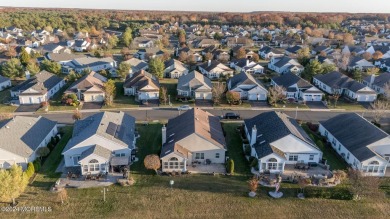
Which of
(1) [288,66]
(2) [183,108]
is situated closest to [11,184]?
(2) [183,108]

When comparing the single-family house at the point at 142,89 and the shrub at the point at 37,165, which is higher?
the single-family house at the point at 142,89

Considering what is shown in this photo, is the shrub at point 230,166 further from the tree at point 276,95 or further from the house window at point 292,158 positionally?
the tree at point 276,95

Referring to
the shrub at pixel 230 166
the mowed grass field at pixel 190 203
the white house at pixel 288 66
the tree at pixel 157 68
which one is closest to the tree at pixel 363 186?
the mowed grass field at pixel 190 203

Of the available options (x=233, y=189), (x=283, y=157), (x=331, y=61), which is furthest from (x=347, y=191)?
(x=331, y=61)

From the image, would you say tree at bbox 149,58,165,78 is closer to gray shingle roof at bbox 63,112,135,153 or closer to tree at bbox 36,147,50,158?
gray shingle roof at bbox 63,112,135,153

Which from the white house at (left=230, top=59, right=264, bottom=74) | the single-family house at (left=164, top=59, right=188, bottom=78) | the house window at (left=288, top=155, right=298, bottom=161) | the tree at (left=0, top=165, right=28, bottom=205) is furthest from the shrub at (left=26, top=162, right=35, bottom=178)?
the white house at (left=230, top=59, right=264, bottom=74)

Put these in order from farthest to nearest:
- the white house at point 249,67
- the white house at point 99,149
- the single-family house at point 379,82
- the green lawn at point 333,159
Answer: the white house at point 249,67, the single-family house at point 379,82, the green lawn at point 333,159, the white house at point 99,149
